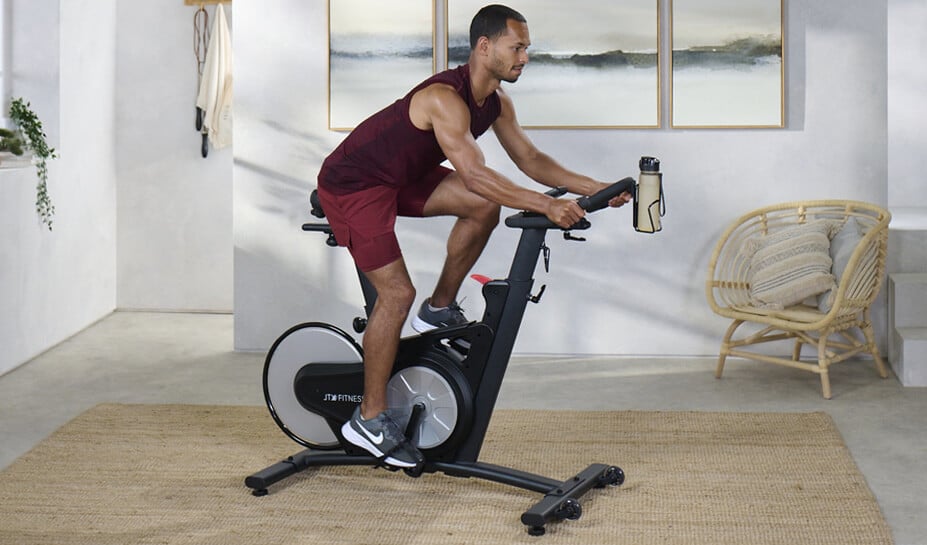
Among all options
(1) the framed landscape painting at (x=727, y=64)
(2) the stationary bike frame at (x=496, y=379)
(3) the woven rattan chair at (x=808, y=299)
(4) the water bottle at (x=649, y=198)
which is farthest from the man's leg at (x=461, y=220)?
(1) the framed landscape painting at (x=727, y=64)

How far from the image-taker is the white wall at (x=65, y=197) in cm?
515

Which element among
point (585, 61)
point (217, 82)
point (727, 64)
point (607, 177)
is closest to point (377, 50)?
point (585, 61)

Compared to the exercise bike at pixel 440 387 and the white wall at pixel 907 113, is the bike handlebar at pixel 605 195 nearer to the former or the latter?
the exercise bike at pixel 440 387

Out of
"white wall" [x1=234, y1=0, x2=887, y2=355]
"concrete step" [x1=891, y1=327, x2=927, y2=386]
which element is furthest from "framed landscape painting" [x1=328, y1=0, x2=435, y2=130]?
"concrete step" [x1=891, y1=327, x2=927, y2=386]

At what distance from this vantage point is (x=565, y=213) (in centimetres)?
306

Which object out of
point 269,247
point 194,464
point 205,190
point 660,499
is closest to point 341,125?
point 269,247

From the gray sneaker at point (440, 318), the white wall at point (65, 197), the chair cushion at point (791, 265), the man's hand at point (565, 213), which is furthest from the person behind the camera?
the white wall at point (65, 197)

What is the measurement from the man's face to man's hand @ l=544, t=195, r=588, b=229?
37cm

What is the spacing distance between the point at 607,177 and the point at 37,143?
2565 millimetres

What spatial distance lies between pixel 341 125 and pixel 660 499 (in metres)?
2.66

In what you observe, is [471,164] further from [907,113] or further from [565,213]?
[907,113]

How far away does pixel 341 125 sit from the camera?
543 centimetres

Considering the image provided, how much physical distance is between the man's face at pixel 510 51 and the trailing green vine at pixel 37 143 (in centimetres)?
294

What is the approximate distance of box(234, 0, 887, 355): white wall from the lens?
519 centimetres
